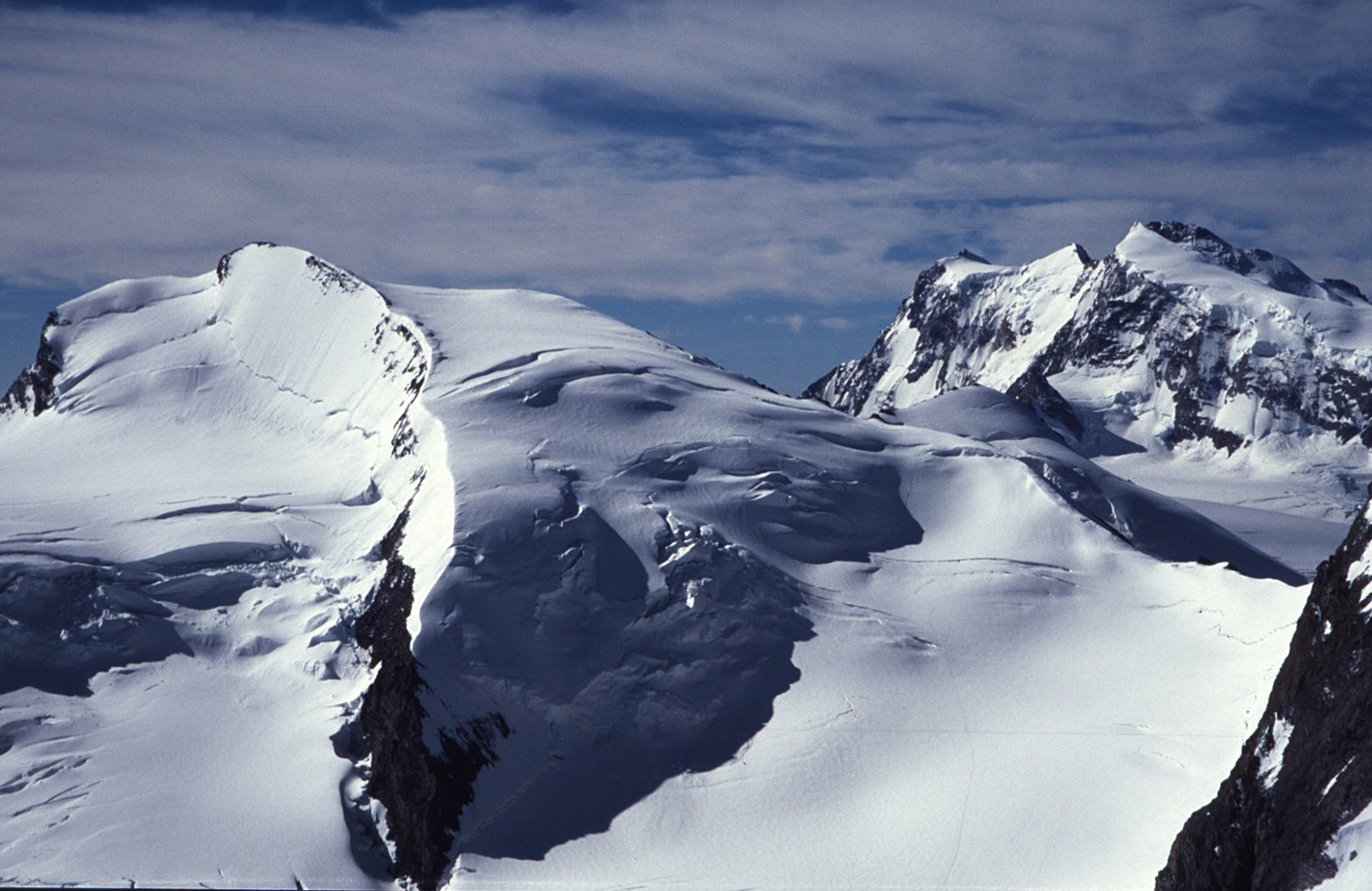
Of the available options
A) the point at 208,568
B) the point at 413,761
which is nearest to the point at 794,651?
the point at 413,761

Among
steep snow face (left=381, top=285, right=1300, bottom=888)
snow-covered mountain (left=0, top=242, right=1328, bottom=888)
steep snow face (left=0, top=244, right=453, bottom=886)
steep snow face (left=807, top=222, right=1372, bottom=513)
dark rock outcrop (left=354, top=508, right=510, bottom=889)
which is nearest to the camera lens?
steep snow face (left=381, top=285, right=1300, bottom=888)

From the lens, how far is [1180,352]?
133875mm

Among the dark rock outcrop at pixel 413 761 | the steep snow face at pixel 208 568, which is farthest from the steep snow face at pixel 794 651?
the steep snow face at pixel 208 568

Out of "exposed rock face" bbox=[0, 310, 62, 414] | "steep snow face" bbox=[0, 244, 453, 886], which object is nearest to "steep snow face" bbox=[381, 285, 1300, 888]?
"steep snow face" bbox=[0, 244, 453, 886]

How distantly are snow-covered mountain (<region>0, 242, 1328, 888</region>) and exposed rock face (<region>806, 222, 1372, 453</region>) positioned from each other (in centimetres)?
7069

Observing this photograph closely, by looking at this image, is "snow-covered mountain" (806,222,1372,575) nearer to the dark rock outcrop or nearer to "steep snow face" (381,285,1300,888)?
"steep snow face" (381,285,1300,888)

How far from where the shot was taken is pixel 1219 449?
125m

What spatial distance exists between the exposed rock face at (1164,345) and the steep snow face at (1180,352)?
172mm

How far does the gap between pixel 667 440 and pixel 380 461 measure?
550 inches

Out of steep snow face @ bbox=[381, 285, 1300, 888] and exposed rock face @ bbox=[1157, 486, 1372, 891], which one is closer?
exposed rock face @ bbox=[1157, 486, 1372, 891]

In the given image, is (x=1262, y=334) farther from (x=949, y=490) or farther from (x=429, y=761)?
(x=429, y=761)

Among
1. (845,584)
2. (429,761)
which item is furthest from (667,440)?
(429,761)

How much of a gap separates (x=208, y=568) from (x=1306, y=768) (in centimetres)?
4029

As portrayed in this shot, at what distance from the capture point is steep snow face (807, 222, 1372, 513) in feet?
407
